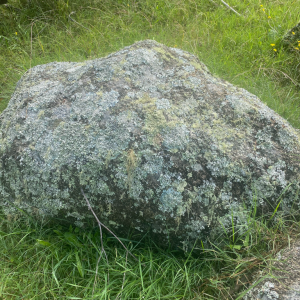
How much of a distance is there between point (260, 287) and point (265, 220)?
0.43 metres

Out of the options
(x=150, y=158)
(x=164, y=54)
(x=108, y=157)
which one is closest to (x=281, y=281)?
(x=150, y=158)

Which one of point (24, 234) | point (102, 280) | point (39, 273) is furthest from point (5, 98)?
point (102, 280)

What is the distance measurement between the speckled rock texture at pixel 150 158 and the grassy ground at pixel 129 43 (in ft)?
0.53

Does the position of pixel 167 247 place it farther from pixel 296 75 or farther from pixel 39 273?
pixel 296 75

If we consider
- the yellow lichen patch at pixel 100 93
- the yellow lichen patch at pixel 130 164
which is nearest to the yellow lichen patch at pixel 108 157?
the yellow lichen patch at pixel 130 164

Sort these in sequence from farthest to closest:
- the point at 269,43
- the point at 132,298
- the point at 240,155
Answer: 1. the point at 269,43
2. the point at 240,155
3. the point at 132,298

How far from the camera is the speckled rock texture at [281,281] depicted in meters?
1.32

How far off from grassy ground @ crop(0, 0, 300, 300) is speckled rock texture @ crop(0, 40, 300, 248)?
162 millimetres

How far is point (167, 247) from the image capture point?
1798 mm

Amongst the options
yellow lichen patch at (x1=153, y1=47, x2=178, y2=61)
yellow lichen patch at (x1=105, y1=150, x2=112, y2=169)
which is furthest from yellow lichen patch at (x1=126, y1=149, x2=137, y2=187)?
yellow lichen patch at (x1=153, y1=47, x2=178, y2=61)

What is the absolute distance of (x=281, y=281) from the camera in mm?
1379

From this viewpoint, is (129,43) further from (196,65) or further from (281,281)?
(281,281)

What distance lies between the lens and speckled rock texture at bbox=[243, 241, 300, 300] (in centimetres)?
132

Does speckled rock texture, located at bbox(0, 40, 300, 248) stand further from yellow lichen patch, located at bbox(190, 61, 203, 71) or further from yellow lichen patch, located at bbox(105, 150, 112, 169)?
yellow lichen patch, located at bbox(190, 61, 203, 71)
